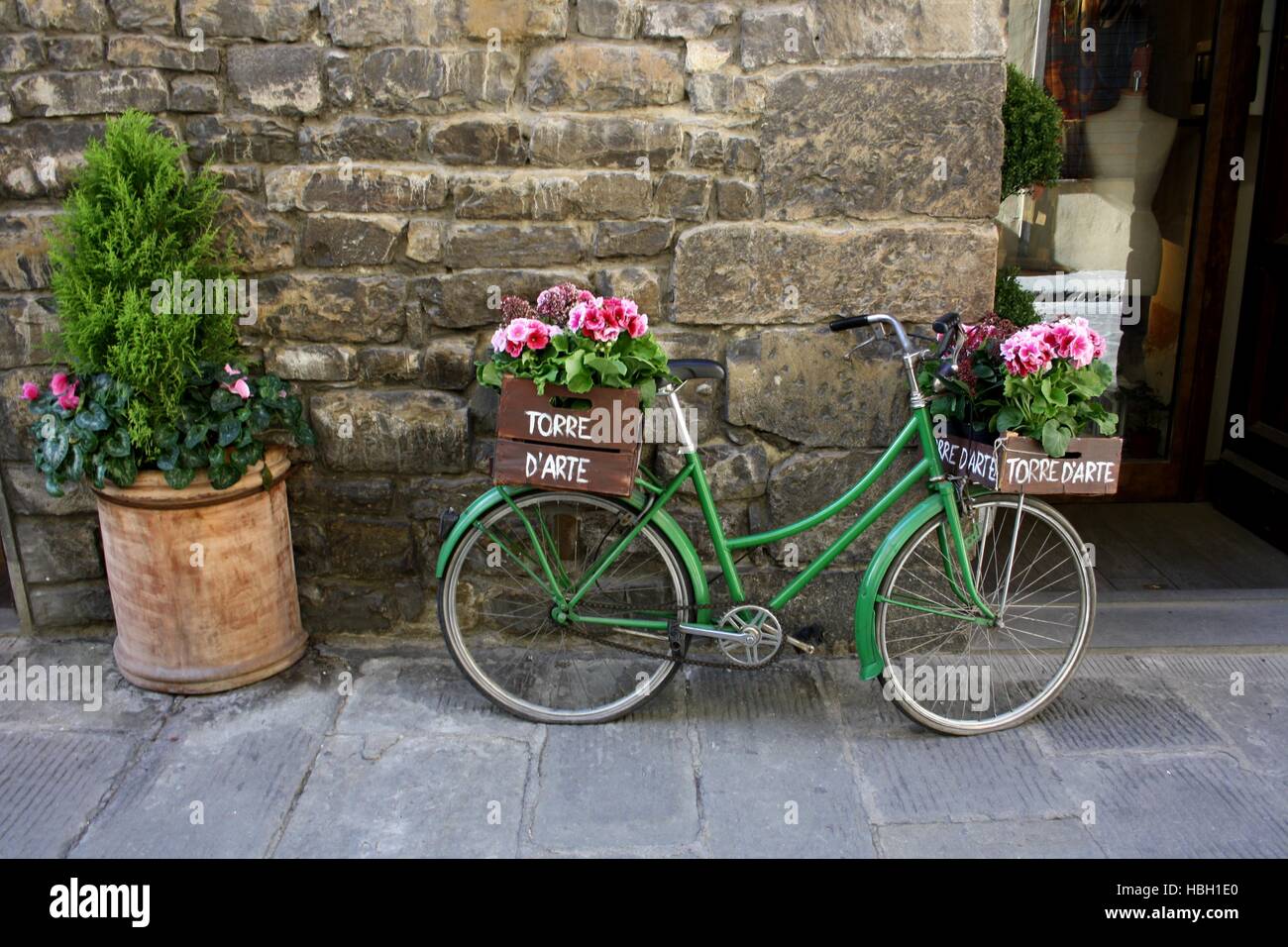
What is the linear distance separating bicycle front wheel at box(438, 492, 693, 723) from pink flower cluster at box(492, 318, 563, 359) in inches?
19.0

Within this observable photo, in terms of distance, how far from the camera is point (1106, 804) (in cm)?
307

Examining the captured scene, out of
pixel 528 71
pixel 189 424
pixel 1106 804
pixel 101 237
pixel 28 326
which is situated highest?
pixel 528 71

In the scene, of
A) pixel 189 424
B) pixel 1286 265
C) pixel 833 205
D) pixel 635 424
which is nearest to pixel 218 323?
pixel 189 424

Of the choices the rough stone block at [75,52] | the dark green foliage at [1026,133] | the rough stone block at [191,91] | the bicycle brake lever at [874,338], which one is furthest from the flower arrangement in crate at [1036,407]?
the rough stone block at [75,52]

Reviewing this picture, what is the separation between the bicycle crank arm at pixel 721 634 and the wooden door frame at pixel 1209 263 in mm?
2722

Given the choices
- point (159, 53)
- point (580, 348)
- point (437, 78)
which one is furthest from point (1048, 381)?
point (159, 53)

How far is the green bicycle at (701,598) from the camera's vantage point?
11.0ft

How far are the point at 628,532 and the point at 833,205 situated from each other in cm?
122

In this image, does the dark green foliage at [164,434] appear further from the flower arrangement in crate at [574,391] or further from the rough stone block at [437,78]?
the rough stone block at [437,78]

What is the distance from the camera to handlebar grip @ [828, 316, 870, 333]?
332cm

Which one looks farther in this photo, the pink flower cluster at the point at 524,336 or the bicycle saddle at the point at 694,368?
the bicycle saddle at the point at 694,368

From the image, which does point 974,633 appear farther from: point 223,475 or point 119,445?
point 119,445

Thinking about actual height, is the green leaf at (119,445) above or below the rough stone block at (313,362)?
below

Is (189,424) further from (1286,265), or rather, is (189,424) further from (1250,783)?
(1286,265)
